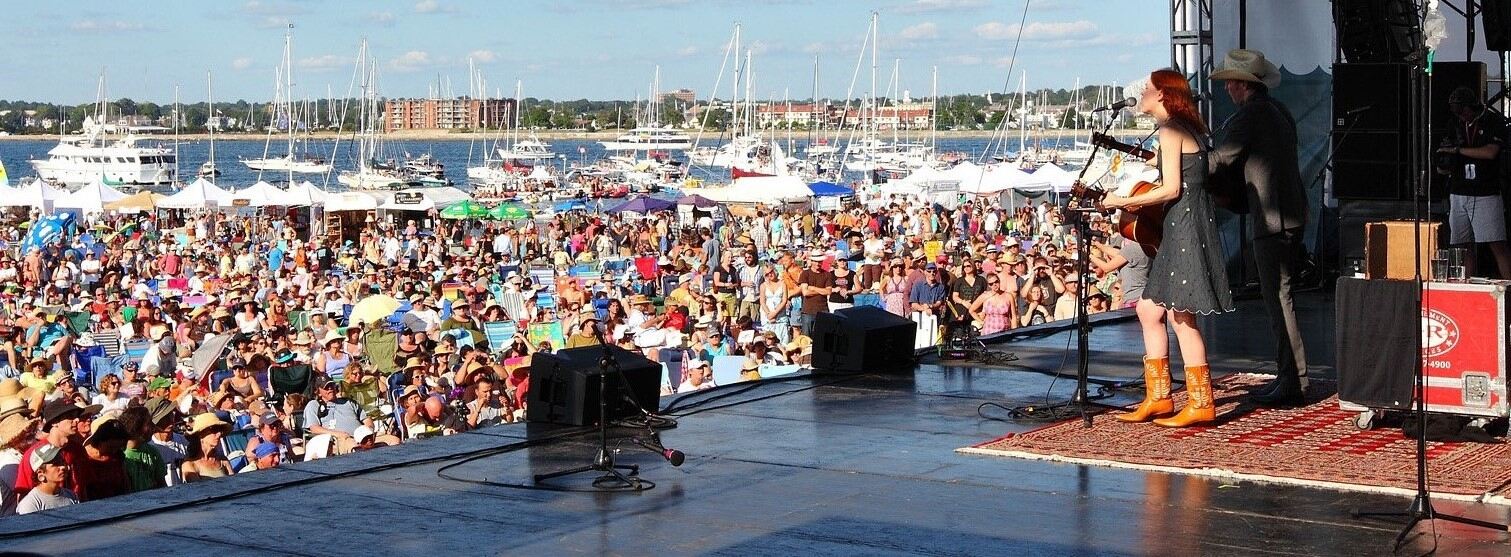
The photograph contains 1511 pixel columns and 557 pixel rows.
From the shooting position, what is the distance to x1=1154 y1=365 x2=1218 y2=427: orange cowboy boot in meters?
6.11

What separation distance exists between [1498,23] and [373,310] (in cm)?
917

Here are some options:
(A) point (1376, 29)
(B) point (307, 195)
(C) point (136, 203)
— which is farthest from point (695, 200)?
(A) point (1376, 29)

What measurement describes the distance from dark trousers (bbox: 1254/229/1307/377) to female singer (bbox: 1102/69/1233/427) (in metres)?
0.70

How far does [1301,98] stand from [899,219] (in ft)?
65.3

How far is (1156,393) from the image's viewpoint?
6.23 meters

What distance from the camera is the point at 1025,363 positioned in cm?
828

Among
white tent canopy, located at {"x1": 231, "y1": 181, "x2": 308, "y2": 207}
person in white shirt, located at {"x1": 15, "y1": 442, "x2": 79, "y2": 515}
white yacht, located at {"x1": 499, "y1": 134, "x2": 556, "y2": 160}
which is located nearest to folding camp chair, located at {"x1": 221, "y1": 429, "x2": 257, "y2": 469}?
person in white shirt, located at {"x1": 15, "y1": 442, "x2": 79, "y2": 515}

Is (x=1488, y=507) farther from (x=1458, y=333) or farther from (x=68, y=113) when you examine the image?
(x=68, y=113)

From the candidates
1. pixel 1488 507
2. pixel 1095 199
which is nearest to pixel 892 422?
pixel 1095 199

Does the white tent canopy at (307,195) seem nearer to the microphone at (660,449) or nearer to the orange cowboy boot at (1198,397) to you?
the microphone at (660,449)

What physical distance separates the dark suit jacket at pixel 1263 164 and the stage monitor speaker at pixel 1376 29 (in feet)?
12.6

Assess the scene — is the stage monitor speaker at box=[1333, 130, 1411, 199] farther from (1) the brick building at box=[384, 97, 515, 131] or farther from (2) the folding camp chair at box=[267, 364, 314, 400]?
(1) the brick building at box=[384, 97, 515, 131]

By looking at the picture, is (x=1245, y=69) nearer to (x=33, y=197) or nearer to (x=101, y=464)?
(x=101, y=464)

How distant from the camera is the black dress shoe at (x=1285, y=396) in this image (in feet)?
21.9
